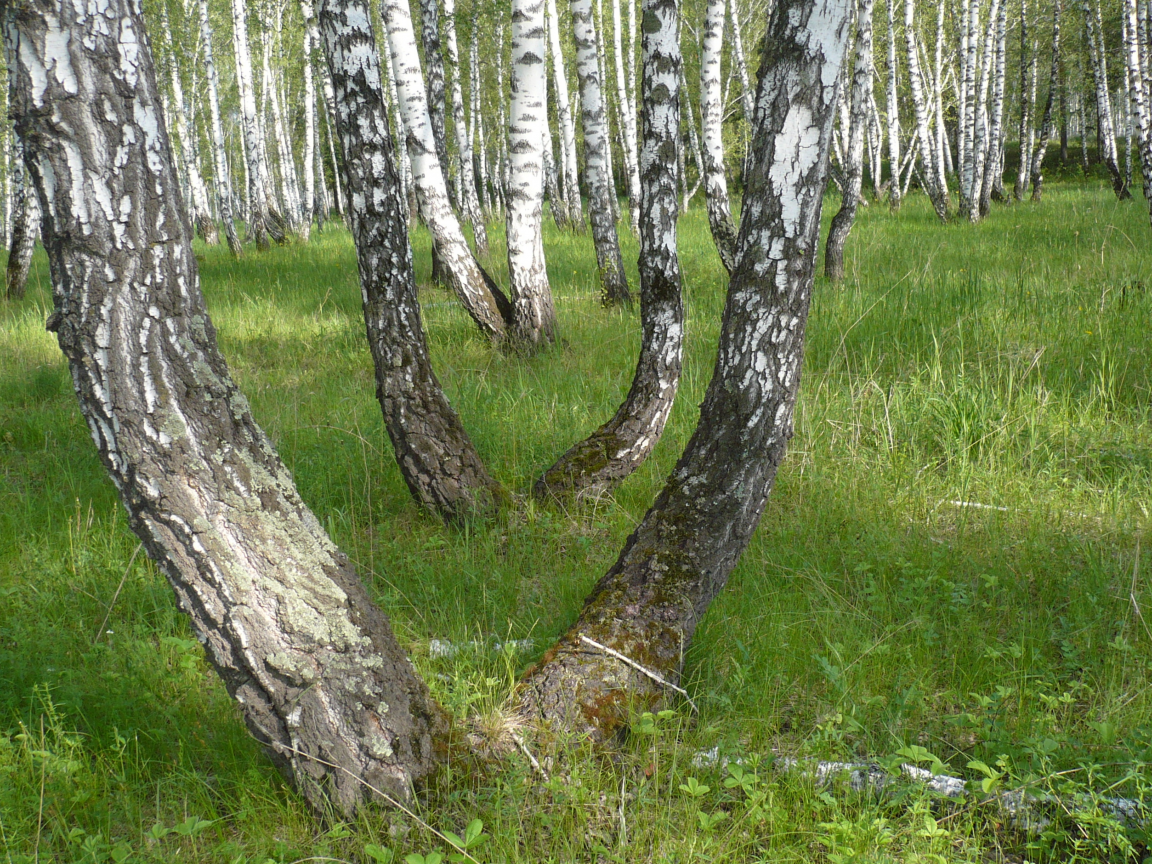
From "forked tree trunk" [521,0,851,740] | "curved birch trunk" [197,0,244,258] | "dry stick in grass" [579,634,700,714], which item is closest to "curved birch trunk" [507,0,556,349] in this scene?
"forked tree trunk" [521,0,851,740]

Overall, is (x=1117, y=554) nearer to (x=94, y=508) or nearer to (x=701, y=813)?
(x=701, y=813)

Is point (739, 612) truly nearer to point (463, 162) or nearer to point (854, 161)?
point (854, 161)

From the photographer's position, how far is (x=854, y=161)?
8484mm

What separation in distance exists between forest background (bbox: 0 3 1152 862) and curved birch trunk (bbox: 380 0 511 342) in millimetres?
351

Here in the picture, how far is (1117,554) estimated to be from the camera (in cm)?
296

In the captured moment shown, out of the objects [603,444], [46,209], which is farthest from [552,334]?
[46,209]

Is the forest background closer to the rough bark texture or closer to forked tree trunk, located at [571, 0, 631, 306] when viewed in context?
the rough bark texture

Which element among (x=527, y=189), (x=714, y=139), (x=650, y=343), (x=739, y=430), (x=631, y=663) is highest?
(x=714, y=139)

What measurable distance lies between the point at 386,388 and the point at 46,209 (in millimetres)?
1869

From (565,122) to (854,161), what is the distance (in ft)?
24.4

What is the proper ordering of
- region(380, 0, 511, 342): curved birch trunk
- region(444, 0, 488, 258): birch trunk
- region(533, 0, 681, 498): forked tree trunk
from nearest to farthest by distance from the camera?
region(533, 0, 681, 498): forked tree trunk → region(380, 0, 511, 342): curved birch trunk → region(444, 0, 488, 258): birch trunk

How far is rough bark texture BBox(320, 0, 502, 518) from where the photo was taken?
10.7 ft

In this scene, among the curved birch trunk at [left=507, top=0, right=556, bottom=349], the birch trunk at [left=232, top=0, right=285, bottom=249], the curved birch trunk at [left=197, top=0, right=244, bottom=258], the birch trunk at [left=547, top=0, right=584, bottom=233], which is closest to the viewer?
the curved birch trunk at [left=507, top=0, right=556, bottom=349]

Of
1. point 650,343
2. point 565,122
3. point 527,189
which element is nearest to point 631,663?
point 650,343
